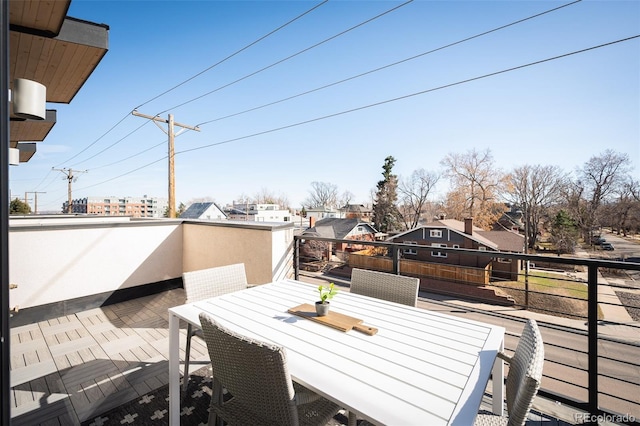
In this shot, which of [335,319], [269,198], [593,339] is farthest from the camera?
[269,198]

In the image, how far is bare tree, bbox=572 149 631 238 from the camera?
18.0 meters

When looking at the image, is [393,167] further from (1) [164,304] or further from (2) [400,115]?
(1) [164,304]

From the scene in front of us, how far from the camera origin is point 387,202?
25.3 metres

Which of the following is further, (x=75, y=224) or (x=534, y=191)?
(x=534, y=191)

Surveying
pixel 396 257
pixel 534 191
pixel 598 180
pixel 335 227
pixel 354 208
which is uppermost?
pixel 598 180

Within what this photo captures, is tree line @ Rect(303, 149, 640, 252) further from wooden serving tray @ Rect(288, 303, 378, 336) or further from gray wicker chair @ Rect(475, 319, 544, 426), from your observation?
wooden serving tray @ Rect(288, 303, 378, 336)

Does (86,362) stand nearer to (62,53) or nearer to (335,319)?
(335,319)

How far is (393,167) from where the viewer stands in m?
25.1

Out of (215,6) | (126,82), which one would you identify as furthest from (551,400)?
(126,82)

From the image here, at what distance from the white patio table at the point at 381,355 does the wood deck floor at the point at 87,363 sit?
0.78m

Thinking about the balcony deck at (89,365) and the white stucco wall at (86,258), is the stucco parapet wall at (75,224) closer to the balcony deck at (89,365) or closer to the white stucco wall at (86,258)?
the white stucco wall at (86,258)

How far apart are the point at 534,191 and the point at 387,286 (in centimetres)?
2354

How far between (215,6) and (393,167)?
20.8 m

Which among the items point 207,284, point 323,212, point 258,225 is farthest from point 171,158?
point 323,212
